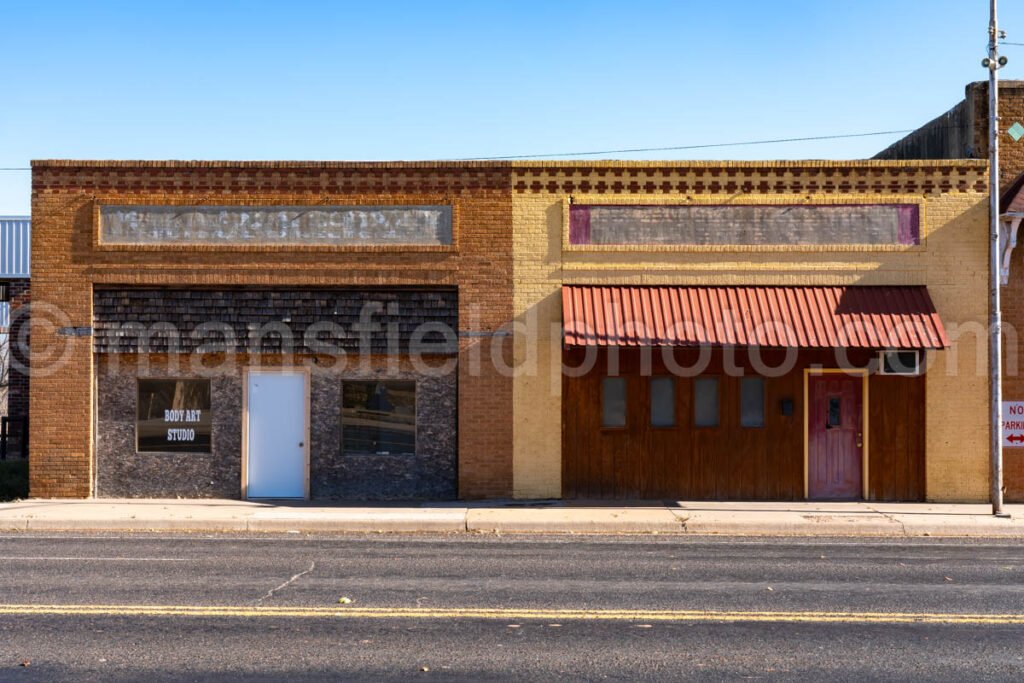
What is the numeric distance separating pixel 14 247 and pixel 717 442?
1976 cm

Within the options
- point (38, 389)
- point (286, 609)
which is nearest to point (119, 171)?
point (38, 389)

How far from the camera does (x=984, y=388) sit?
1736 centimetres

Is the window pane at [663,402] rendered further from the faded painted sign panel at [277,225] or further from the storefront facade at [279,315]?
the faded painted sign panel at [277,225]

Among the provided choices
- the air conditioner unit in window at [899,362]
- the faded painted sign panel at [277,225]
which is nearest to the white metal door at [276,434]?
the faded painted sign panel at [277,225]

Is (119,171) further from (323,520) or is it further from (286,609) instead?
(286,609)

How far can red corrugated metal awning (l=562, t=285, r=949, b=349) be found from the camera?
16438 mm

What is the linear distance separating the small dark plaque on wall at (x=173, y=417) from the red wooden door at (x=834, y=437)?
10.4 metres

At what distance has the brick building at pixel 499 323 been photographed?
57.1ft

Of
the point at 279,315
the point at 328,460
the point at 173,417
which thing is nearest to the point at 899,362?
the point at 328,460

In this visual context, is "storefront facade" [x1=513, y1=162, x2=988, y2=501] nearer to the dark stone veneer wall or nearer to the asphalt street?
the dark stone veneer wall

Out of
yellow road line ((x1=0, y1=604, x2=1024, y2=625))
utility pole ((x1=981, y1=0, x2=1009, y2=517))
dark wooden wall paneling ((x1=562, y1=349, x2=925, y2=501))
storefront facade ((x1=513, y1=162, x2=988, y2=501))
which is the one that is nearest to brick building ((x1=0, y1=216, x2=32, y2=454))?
storefront facade ((x1=513, y1=162, x2=988, y2=501))

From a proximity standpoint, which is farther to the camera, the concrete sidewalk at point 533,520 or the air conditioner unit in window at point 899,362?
the air conditioner unit in window at point 899,362

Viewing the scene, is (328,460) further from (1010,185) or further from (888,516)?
(1010,185)

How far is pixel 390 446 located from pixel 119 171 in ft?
21.7
